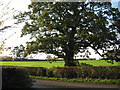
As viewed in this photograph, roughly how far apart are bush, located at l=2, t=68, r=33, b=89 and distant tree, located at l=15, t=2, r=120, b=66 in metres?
3.96

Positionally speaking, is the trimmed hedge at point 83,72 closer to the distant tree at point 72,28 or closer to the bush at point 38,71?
the bush at point 38,71

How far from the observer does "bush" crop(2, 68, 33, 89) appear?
4.91 m

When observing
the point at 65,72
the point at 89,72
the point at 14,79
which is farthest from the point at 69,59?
the point at 14,79

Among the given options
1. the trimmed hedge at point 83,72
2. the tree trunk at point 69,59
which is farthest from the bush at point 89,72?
the tree trunk at point 69,59

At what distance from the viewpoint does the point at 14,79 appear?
16.7ft

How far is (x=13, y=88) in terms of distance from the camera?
5.02 meters

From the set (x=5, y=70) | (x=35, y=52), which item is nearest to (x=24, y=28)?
(x=35, y=52)

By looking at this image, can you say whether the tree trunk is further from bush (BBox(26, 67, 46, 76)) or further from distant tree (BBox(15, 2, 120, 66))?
bush (BBox(26, 67, 46, 76))

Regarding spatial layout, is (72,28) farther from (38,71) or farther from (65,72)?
(38,71)

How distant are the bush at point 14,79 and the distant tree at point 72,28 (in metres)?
3.96

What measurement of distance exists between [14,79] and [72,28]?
527 centimetres

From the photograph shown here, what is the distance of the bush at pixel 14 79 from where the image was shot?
16.1 ft

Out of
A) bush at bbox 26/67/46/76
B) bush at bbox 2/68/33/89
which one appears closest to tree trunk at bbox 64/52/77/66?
bush at bbox 26/67/46/76

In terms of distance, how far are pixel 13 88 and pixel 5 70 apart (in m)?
0.52
